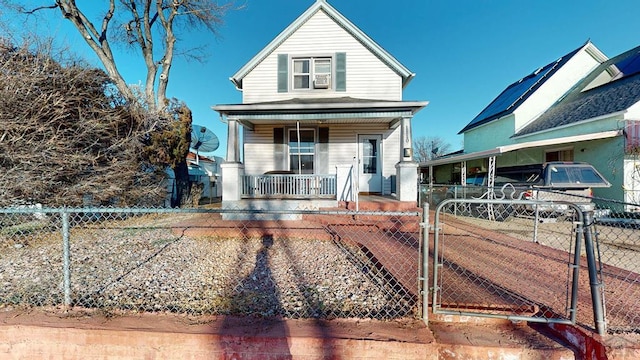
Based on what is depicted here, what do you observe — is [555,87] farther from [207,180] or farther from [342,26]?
[207,180]

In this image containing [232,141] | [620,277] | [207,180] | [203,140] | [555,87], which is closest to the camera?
[620,277]

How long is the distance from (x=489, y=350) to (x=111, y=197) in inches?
354

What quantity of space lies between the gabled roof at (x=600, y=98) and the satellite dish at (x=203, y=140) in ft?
56.7

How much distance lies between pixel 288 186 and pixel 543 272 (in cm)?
558

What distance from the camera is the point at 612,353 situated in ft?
6.29

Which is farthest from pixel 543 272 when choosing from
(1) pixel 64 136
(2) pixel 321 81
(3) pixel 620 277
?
(1) pixel 64 136

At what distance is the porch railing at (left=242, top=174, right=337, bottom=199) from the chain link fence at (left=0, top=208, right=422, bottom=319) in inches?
33.8

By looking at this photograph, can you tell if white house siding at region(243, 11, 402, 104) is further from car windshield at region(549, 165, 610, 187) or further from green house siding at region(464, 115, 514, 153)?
green house siding at region(464, 115, 514, 153)

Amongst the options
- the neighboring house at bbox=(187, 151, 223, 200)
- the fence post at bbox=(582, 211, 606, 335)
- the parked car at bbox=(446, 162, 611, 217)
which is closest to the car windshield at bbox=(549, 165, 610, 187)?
the parked car at bbox=(446, 162, 611, 217)

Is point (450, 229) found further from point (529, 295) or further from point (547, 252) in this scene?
point (529, 295)

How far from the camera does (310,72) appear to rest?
941 centimetres

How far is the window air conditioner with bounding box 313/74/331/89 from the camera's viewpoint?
9.32 meters

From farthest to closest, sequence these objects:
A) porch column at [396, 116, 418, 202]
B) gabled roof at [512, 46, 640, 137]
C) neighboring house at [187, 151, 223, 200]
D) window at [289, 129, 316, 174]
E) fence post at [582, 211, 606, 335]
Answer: neighboring house at [187, 151, 223, 200]
gabled roof at [512, 46, 640, 137]
window at [289, 129, 316, 174]
porch column at [396, 116, 418, 202]
fence post at [582, 211, 606, 335]

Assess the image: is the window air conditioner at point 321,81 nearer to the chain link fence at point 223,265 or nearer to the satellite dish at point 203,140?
the chain link fence at point 223,265
